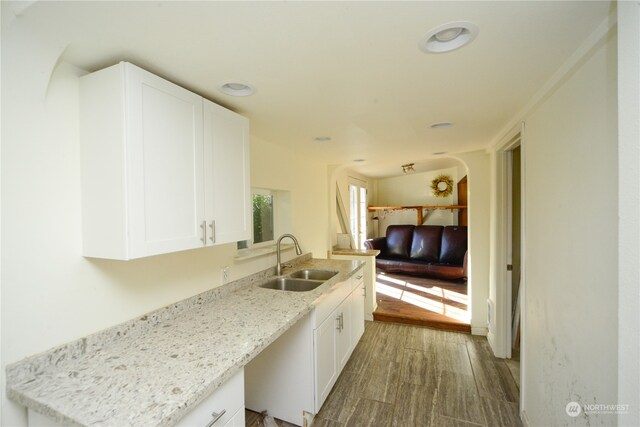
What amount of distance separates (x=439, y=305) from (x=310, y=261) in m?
2.10

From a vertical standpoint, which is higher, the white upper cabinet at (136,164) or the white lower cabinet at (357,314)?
the white upper cabinet at (136,164)

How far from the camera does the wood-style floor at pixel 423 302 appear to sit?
11.1ft

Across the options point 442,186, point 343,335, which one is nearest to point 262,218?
point 343,335

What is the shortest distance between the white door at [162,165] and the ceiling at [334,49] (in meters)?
0.12

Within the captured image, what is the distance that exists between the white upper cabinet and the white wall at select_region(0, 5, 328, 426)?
6 centimetres

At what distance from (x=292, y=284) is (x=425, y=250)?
3.89 m

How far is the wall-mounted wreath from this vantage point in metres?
6.11

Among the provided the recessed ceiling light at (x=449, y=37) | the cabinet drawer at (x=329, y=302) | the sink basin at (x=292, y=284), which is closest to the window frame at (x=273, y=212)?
the sink basin at (x=292, y=284)

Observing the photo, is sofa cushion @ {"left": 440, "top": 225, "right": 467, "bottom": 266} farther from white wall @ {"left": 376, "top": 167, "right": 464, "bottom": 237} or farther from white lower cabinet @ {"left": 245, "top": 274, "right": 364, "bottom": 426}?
white lower cabinet @ {"left": 245, "top": 274, "right": 364, "bottom": 426}

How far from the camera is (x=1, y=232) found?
919 millimetres

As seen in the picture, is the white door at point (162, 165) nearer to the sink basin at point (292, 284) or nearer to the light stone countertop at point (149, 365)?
the light stone countertop at point (149, 365)

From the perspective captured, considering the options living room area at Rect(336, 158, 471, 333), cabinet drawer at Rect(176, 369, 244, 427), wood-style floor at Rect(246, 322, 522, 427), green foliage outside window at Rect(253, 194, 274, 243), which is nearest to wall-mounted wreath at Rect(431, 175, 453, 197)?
living room area at Rect(336, 158, 471, 333)

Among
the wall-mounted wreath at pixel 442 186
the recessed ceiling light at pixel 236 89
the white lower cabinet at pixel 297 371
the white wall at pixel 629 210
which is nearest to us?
the white wall at pixel 629 210

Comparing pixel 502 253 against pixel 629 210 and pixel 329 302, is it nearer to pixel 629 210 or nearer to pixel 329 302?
pixel 329 302
